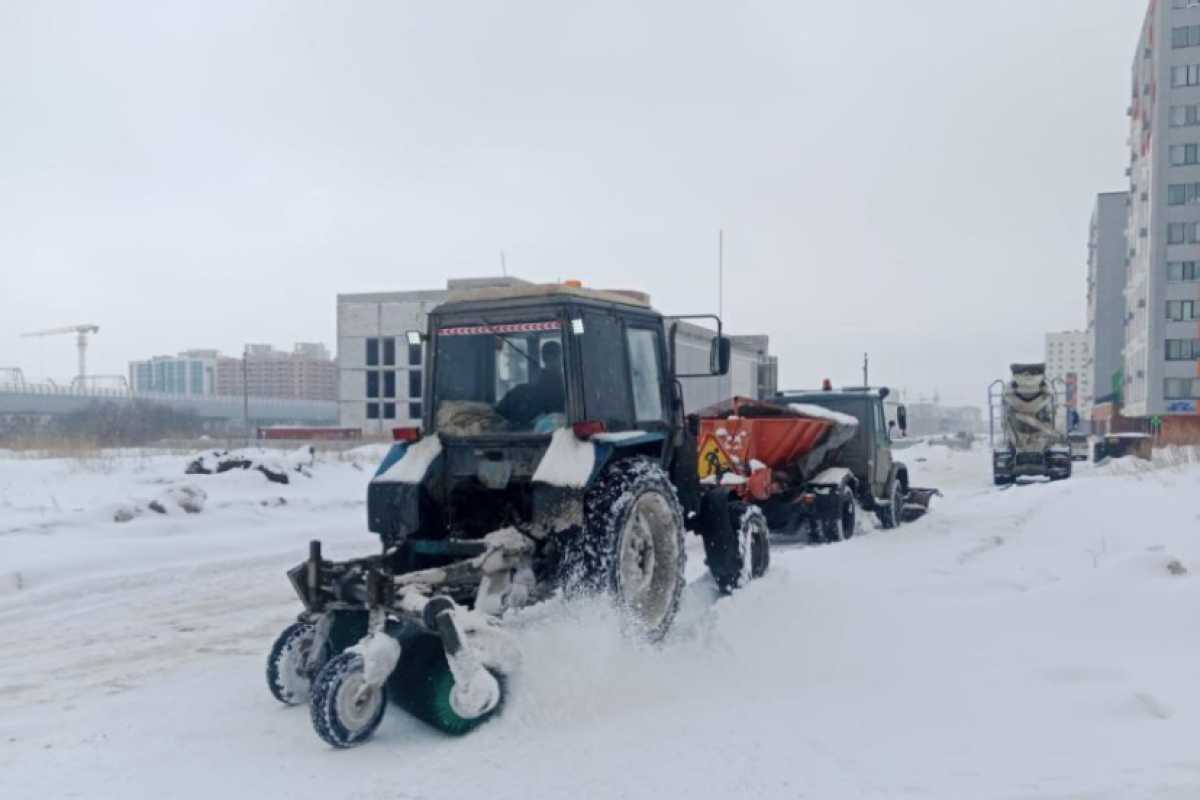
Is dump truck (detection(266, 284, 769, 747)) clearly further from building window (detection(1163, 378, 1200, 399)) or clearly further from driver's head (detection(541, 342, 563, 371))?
building window (detection(1163, 378, 1200, 399))

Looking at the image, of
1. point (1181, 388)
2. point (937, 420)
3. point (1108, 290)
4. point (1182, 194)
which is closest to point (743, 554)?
point (1181, 388)

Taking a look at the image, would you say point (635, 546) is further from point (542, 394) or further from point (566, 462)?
point (542, 394)

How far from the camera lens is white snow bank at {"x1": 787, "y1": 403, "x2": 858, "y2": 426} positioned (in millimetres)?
13930

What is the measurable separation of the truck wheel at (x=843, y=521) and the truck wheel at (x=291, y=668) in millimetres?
9055

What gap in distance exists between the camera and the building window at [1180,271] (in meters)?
62.1

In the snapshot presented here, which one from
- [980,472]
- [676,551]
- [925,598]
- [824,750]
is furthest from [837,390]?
[980,472]

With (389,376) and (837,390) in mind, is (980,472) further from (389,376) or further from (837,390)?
(389,376)

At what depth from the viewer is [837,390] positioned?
→ 15.6 metres

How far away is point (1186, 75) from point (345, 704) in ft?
234

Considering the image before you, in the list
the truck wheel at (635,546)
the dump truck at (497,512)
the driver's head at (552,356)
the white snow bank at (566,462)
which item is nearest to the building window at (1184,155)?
the dump truck at (497,512)

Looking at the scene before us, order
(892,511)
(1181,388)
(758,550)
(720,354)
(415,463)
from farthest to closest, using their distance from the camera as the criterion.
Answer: (1181,388) < (892,511) < (758,550) < (720,354) < (415,463)

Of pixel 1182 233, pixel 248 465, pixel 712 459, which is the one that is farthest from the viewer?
pixel 1182 233

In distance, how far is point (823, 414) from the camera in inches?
552

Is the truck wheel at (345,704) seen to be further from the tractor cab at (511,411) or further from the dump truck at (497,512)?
the tractor cab at (511,411)
